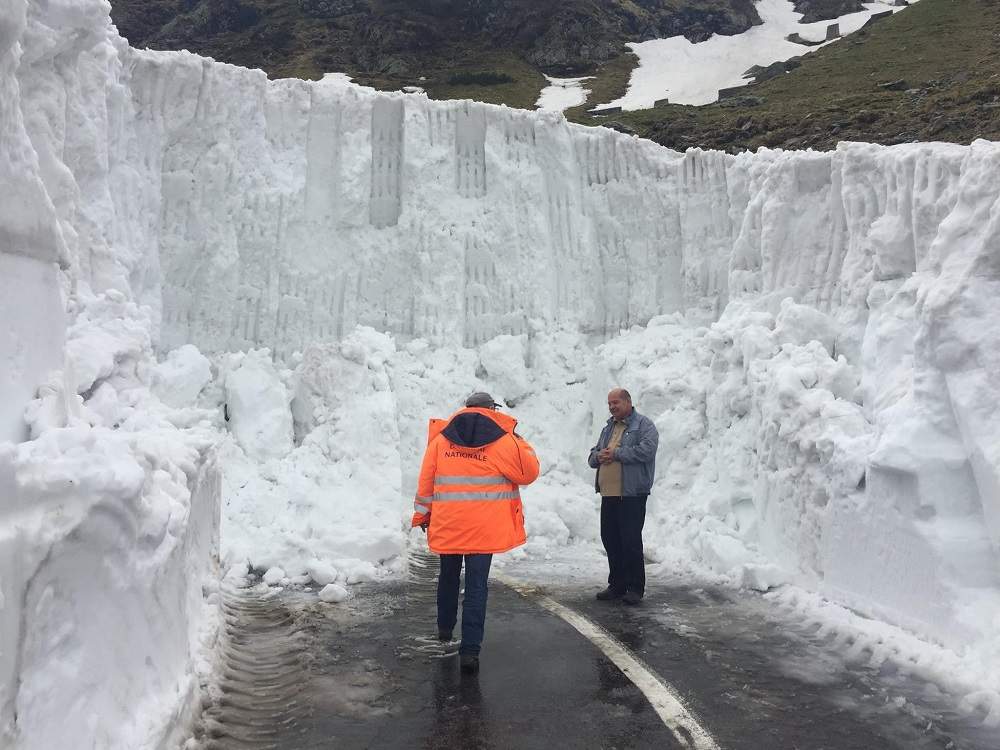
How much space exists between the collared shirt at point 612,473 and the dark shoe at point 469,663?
8.02ft

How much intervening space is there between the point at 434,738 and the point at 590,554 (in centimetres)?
544

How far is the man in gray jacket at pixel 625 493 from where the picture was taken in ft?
23.0

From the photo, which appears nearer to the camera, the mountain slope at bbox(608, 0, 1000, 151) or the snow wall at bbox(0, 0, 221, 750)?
the snow wall at bbox(0, 0, 221, 750)

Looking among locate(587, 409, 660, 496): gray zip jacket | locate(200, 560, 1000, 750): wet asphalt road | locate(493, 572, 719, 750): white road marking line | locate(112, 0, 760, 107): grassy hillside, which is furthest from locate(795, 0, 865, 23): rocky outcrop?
locate(200, 560, 1000, 750): wet asphalt road

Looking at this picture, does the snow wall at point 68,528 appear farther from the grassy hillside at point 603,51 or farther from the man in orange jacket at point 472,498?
the grassy hillside at point 603,51

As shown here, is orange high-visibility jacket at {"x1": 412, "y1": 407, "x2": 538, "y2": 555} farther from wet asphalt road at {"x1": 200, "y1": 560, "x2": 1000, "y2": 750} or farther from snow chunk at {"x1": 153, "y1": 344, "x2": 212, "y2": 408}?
snow chunk at {"x1": 153, "y1": 344, "x2": 212, "y2": 408}

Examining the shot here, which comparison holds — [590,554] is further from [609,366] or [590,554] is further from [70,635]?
[70,635]

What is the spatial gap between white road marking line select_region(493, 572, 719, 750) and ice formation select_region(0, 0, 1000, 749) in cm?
187

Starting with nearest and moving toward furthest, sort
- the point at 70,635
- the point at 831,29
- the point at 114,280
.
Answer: the point at 70,635
the point at 114,280
the point at 831,29

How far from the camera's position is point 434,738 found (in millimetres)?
4078

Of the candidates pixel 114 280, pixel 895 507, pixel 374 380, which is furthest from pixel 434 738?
pixel 374 380

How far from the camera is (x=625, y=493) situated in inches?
280

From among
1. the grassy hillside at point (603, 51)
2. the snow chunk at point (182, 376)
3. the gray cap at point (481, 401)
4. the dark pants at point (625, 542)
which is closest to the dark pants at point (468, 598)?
the gray cap at point (481, 401)

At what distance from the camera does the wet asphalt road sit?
13.5ft
